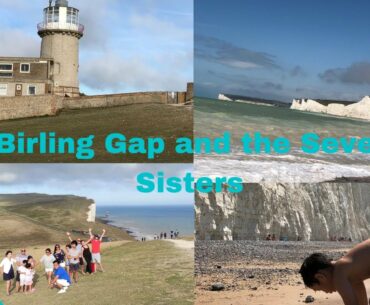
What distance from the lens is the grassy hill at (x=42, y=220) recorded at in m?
13.3

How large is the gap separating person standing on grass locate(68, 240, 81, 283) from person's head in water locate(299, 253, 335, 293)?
28.9ft

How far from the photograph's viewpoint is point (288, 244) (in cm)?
1858

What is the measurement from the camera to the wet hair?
4.24 meters

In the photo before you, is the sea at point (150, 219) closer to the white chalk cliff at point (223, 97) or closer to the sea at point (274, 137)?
the sea at point (274, 137)

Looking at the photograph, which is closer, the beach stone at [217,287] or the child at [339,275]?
the child at [339,275]

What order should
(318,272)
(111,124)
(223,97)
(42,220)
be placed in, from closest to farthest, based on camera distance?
1. (318,272)
2. (42,220)
3. (111,124)
4. (223,97)

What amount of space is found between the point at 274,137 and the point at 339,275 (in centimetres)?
2836

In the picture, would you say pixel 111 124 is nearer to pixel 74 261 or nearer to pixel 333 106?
pixel 74 261

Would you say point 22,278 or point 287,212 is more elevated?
point 287,212

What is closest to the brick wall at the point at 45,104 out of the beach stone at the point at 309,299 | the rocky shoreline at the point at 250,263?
the rocky shoreline at the point at 250,263

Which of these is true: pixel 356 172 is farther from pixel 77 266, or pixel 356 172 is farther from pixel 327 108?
pixel 327 108

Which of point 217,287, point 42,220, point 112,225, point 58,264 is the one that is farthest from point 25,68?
point 217,287

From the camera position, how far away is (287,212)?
784 inches

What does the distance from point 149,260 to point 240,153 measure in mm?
11364
